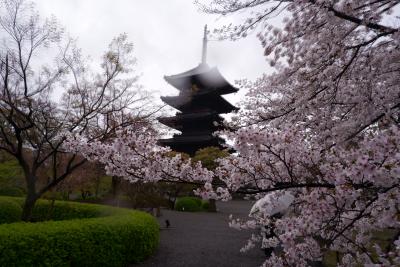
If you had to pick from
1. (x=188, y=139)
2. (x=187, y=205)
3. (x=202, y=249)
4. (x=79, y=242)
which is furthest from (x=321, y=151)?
(x=188, y=139)

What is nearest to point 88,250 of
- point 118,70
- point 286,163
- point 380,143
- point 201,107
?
point 286,163

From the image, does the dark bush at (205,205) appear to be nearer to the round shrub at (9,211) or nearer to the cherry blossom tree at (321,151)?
the round shrub at (9,211)

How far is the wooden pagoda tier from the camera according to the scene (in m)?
29.2

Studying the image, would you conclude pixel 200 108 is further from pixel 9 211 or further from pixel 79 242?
pixel 79 242

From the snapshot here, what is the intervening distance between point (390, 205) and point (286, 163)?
950 millimetres

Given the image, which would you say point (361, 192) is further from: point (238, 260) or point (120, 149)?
point (238, 260)

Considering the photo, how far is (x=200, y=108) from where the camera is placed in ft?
99.3

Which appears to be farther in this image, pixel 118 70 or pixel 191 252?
pixel 118 70

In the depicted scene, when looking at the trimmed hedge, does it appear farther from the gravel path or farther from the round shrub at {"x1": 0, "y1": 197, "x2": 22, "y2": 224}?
the round shrub at {"x1": 0, "y1": 197, "x2": 22, "y2": 224}

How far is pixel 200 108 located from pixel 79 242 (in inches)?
965

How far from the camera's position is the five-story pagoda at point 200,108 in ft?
95.9

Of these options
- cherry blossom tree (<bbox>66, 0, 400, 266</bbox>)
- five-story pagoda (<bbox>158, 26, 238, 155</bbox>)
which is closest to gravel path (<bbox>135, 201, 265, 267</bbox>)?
cherry blossom tree (<bbox>66, 0, 400, 266</bbox>)

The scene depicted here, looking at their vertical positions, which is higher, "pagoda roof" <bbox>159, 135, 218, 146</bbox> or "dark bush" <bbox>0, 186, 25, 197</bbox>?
"pagoda roof" <bbox>159, 135, 218, 146</bbox>

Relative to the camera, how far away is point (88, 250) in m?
6.30
